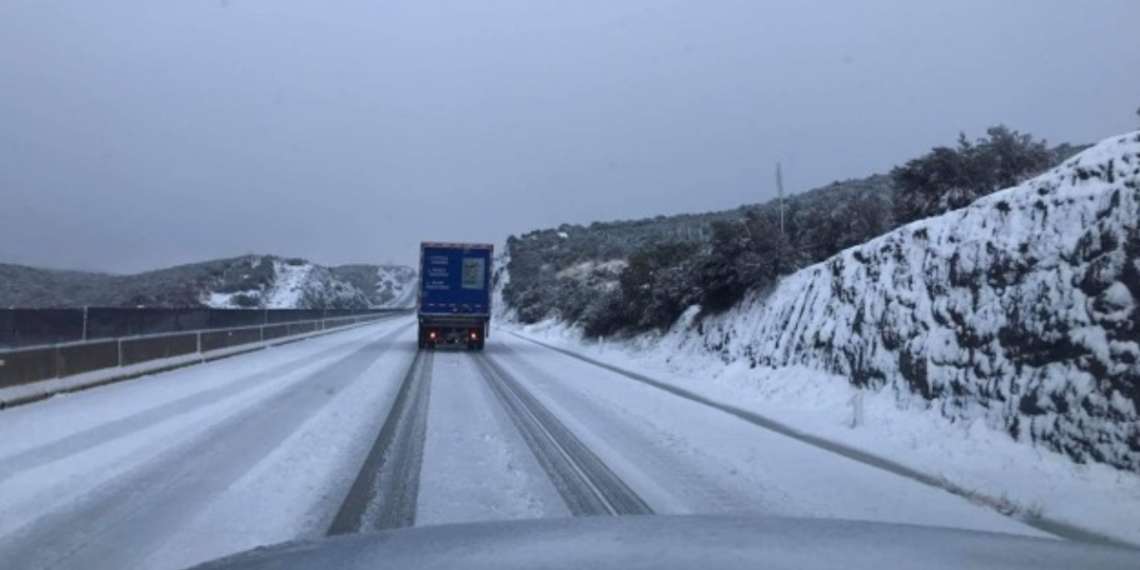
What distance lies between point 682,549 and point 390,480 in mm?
5469

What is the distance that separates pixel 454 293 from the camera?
40438 mm

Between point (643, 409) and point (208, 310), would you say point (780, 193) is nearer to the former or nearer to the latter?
point (643, 409)

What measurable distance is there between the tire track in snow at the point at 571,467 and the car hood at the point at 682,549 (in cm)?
250

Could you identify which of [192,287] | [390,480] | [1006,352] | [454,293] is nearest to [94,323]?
[390,480]

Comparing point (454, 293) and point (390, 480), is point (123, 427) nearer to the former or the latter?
point (390, 480)

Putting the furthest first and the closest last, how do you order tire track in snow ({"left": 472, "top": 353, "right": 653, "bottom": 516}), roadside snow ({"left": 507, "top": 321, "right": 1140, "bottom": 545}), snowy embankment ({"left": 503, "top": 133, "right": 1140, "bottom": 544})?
snowy embankment ({"left": 503, "top": 133, "right": 1140, "bottom": 544}), roadside snow ({"left": 507, "top": 321, "right": 1140, "bottom": 545}), tire track in snow ({"left": 472, "top": 353, "right": 653, "bottom": 516})

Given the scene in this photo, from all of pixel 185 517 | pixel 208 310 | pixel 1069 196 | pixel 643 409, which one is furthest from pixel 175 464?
pixel 208 310

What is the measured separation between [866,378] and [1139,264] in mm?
6754

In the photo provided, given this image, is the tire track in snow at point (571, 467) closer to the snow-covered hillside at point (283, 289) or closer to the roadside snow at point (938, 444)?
the roadside snow at point (938, 444)

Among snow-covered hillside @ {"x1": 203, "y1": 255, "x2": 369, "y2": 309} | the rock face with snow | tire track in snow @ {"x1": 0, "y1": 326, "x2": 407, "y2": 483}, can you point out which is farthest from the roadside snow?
snow-covered hillside @ {"x1": 203, "y1": 255, "x2": 369, "y2": 309}

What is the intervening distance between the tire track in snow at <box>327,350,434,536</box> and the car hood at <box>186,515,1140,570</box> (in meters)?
2.07

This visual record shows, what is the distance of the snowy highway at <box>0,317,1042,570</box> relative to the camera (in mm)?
8336

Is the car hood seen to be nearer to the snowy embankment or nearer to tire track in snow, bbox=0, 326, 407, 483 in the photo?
the snowy embankment

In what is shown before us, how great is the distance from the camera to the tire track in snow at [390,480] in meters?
8.41
